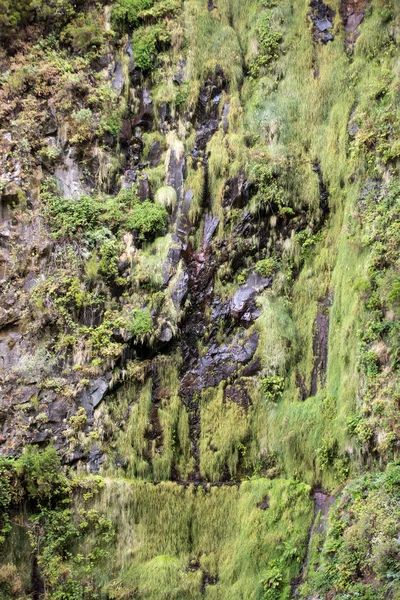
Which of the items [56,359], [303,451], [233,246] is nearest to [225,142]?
[233,246]

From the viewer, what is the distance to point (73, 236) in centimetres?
1077

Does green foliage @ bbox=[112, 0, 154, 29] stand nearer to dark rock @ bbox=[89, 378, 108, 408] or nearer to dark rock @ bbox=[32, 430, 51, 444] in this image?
dark rock @ bbox=[89, 378, 108, 408]

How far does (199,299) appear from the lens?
10.4 meters

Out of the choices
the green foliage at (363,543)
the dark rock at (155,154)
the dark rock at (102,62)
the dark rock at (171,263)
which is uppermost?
the dark rock at (102,62)

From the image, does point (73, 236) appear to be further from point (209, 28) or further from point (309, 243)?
point (209, 28)

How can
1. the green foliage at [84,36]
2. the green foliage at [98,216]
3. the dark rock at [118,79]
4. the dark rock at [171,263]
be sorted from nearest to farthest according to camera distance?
the dark rock at [171,263] < the green foliage at [98,216] < the dark rock at [118,79] < the green foliage at [84,36]

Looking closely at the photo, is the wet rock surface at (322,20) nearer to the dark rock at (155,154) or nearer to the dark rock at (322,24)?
the dark rock at (322,24)

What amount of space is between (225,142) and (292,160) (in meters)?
1.59

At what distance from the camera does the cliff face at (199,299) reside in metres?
8.16

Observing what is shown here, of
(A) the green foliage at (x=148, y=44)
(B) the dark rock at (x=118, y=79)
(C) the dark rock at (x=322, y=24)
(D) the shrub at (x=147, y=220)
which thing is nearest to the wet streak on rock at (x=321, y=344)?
(D) the shrub at (x=147, y=220)

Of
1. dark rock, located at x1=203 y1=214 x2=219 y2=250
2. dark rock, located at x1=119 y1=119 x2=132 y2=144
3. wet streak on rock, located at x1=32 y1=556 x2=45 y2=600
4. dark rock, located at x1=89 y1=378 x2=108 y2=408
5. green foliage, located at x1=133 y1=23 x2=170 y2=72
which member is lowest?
wet streak on rock, located at x1=32 y1=556 x2=45 y2=600

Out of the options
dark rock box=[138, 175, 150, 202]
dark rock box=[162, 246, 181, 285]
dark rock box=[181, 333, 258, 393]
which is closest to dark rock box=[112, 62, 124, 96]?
dark rock box=[138, 175, 150, 202]

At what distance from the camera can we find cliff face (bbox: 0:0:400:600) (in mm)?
8164

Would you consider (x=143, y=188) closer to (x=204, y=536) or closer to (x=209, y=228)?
(x=209, y=228)
